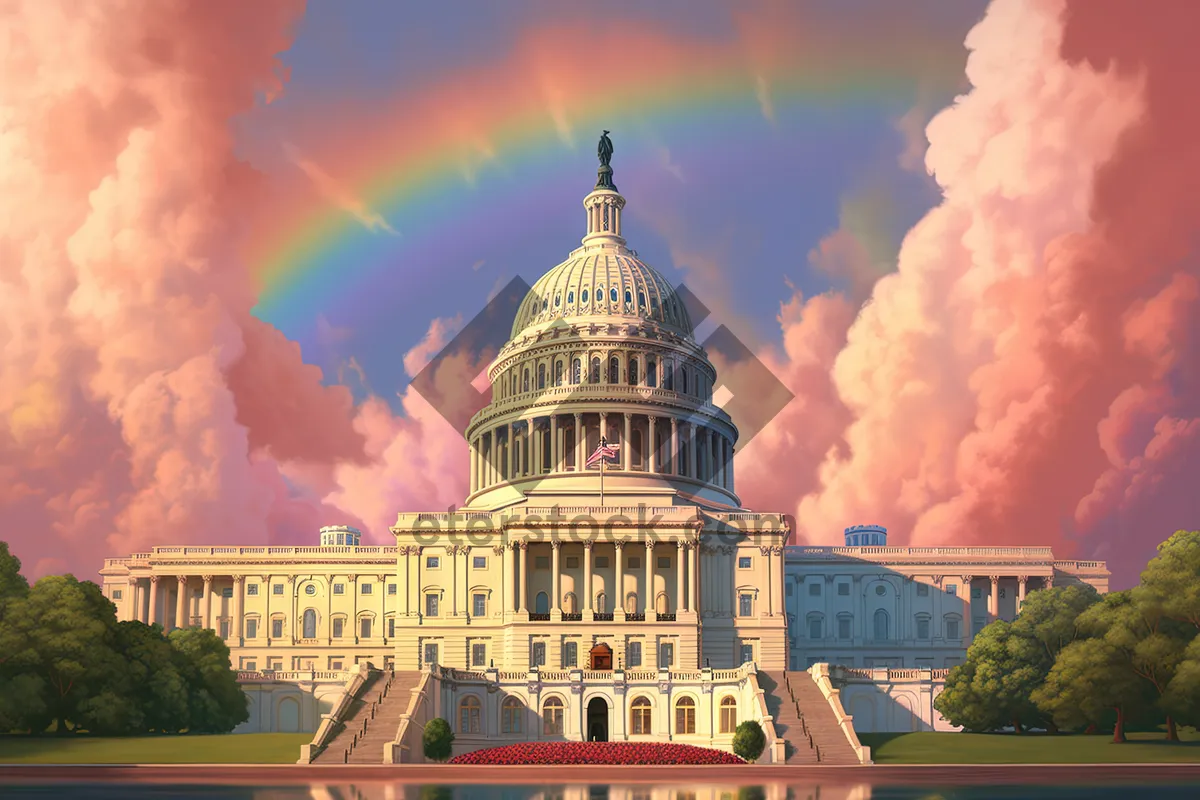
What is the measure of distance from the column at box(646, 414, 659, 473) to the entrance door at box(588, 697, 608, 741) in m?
42.5

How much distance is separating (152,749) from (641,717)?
3388 cm

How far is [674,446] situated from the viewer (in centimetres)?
15500

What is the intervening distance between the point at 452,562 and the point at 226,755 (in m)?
44.3

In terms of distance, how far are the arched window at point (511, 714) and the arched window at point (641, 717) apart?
7.77 meters

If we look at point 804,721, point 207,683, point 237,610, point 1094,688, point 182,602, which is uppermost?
point 182,602

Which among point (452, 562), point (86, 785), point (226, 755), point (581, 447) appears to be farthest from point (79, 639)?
point (581, 447)

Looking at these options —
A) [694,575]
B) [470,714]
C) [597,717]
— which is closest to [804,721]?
[597,717]

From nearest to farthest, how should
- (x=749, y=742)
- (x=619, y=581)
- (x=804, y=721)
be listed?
(x=749, y=742), (x=804, y=721), (x=619, y=581)

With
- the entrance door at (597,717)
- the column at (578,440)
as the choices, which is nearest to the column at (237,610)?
the column at (578,440)

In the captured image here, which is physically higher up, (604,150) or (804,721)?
(604,150)

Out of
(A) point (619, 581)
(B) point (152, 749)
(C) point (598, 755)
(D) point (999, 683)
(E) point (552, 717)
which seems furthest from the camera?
(A) point (619, 581)

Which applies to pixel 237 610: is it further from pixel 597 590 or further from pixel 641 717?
pixel 641 717

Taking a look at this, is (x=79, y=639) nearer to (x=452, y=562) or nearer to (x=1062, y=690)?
(x=452, y=562)

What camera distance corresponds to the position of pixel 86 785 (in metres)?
72.6
